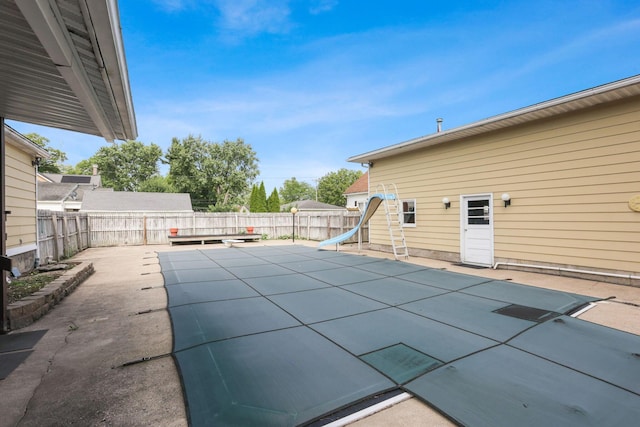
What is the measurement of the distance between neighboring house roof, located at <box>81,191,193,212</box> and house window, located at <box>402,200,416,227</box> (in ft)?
56.4

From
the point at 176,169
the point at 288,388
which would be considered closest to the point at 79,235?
the point at 288,388

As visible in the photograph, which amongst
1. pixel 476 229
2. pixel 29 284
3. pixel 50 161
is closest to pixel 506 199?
pixel 476 229

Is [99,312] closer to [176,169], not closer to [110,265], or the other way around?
[110,265]

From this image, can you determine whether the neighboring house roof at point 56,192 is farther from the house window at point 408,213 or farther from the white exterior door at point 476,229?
the white exterior door at point 476,229

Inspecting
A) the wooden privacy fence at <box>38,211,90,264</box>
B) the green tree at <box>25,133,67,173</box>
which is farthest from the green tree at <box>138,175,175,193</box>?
the wooden privacy fence at <box>38,211,90,264</box>

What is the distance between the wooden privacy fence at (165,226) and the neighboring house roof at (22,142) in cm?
190

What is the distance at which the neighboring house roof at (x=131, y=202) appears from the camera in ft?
63.4

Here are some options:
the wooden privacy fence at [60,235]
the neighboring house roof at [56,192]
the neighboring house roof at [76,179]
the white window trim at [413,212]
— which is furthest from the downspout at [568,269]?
the neighboring house roof at [76,179]

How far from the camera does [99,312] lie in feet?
13.0

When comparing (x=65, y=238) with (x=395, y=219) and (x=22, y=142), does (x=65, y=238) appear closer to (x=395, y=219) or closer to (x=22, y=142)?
(x=22, y=142)

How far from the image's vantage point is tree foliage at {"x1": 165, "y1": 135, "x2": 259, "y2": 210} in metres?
30.4

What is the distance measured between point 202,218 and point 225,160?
19.8 metres

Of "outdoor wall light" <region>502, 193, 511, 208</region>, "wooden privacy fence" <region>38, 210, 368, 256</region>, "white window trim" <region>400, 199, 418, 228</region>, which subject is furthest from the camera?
"wooden privacy fence" <region>38, 210, 368, 256</region>

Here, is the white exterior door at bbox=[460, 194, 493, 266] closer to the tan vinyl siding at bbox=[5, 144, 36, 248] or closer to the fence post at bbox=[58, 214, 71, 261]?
the tan vinyl siding at bbox=[5, 144, 36, 248]
